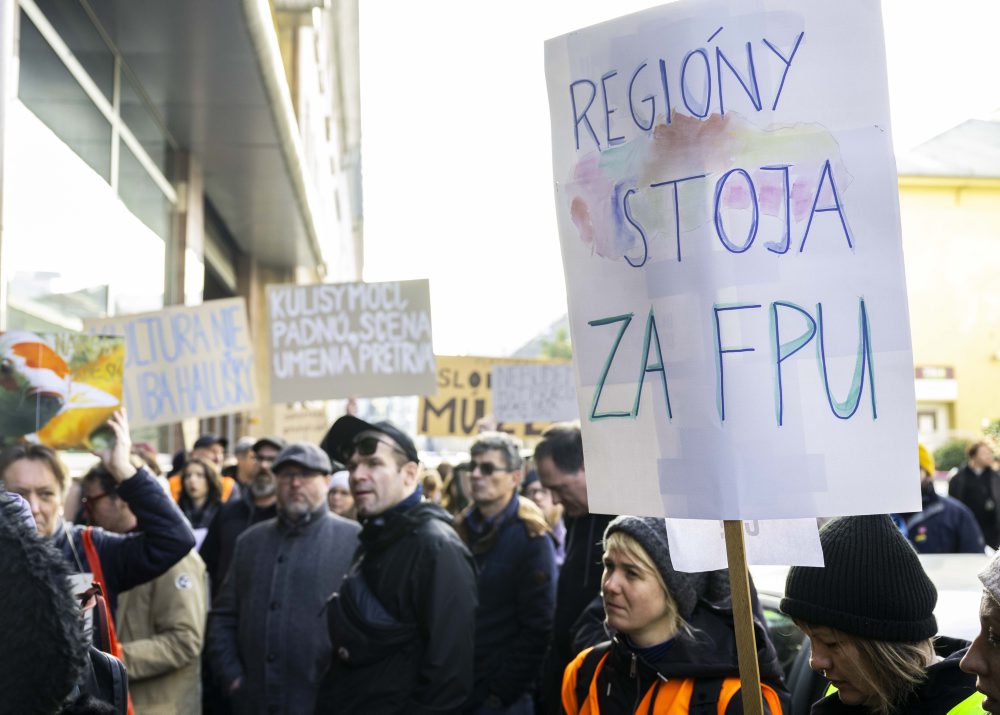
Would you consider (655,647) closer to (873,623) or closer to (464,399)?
(873,623)

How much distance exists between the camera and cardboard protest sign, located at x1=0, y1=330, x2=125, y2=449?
434cm

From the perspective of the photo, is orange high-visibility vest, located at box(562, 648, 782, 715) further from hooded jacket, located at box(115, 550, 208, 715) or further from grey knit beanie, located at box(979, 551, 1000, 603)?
hooded jacket, located at box(115, 550, 208, 715)

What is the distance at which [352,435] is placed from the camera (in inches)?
181

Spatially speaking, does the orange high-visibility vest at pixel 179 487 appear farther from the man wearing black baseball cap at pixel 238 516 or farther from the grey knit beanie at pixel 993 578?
the grey knit beanie at pixel 993 578

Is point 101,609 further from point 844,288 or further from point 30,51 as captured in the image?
point 30,51

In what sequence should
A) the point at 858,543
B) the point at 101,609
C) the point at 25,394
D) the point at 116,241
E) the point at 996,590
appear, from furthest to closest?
the point at 116,241 < the point at 25,394 < the point at 101,609 < the point at 858,543 < the point at 996,590

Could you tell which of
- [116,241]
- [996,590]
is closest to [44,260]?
[116,241]

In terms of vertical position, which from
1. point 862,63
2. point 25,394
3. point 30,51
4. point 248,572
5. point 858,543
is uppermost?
point 30,51

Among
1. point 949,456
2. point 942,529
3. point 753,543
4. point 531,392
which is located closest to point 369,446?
point 753,543

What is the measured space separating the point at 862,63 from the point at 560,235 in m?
0.75

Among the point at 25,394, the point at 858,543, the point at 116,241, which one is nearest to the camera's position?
the point at 858,543

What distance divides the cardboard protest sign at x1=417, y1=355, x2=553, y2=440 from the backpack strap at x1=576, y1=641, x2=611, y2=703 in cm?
801

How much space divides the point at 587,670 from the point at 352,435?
179 centimetres

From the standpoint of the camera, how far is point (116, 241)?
9.08 meters
